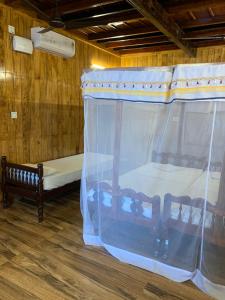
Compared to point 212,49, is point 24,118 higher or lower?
lower

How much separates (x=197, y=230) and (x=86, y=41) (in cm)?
421

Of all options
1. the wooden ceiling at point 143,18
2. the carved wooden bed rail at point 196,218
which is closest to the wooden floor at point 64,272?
the carved wooden bed rail at point 196,218

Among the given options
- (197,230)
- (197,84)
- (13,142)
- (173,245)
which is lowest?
(173,245)

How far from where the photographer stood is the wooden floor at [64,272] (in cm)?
192

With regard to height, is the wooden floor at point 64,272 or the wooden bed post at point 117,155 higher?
the wooden bed post at point 117,155

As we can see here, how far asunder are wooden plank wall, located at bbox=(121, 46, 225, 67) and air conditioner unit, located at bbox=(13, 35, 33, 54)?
115 inches

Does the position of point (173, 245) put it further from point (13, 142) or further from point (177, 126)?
point (13, 142)

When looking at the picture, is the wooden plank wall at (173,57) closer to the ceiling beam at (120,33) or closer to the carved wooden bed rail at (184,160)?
the ceiling beam at (120,33)

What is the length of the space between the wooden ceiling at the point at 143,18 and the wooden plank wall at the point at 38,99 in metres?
0.42

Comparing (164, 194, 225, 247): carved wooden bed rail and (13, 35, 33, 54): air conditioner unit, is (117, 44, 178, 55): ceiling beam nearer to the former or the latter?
(13, 35, 33, 54): air conditioner unit

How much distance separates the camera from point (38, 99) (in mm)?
4012

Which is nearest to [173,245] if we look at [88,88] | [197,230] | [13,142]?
[197,230]

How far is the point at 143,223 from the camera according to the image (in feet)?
7.50

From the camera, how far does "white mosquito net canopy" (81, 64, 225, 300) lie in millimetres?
1890
